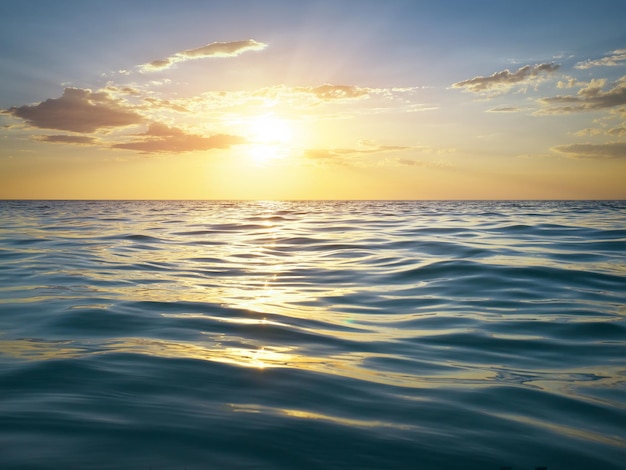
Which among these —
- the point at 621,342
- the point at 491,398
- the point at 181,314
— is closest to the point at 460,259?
the point at 621,342

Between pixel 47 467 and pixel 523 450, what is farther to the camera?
pixel 523 450

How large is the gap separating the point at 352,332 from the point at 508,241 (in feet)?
35.2

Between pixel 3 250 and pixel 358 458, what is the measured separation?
49.4ft

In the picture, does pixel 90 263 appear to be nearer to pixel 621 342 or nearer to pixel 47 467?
pixel 47 467

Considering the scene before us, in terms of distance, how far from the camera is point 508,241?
15.3 metres

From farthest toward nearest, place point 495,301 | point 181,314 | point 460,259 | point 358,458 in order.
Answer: point 460,259
point 495,301
point 181,314
point 358,458

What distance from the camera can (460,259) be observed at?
11.7m

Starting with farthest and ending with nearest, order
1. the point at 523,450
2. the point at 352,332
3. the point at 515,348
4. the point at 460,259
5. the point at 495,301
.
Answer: the point at 460,259 → the point at 495,301 → the point at 352,332 → the point at 515,348 → the point at 523,450

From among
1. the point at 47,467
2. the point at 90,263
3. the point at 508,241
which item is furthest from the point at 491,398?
the point at 508,241

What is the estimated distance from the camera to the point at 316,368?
4.70 meters

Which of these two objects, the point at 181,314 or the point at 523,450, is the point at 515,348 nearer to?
the point at 523,450

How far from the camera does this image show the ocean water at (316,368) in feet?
10.0

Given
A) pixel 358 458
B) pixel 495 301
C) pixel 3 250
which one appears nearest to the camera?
pixel 358 458

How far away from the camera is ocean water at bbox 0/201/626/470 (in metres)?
3.05
